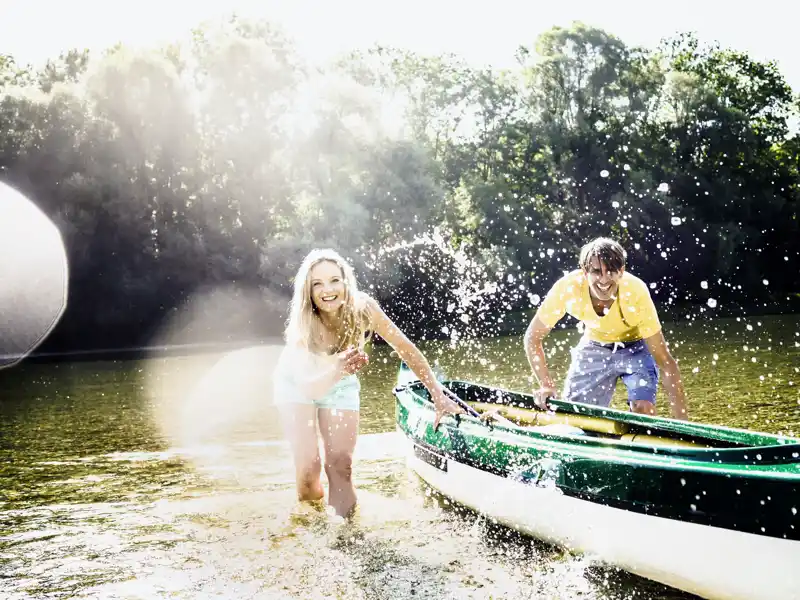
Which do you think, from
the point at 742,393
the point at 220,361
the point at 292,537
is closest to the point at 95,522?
the point at 292,537

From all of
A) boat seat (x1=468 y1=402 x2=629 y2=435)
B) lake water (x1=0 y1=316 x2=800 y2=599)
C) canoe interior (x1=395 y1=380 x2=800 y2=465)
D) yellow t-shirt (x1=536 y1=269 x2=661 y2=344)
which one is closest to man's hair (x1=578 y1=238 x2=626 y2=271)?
yellow t-shirt (x1=536 y1=269 x2=661 y2=344)

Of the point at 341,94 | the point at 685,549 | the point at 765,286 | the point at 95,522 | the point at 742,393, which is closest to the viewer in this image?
the point at 685,549

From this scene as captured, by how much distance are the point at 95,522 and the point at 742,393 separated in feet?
31.2

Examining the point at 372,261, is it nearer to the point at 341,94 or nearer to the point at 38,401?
the point at 341,94

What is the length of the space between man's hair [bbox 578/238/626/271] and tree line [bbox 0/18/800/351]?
85.3ft

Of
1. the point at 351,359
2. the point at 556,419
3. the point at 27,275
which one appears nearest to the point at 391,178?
the point at 27,275

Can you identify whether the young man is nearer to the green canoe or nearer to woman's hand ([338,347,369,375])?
the green canoe

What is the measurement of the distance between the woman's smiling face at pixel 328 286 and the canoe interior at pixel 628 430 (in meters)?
1.52

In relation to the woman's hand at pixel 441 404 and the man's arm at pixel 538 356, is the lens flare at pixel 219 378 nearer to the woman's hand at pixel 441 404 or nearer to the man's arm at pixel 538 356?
the woman's hand at pixel 441 404

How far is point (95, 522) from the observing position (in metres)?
7.30

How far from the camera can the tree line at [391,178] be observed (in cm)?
3169

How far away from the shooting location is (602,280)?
6711mm

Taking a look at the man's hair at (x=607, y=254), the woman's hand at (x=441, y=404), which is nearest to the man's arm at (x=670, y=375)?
the man's hair at (x=607, y=254)

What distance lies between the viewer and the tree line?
3169 cm
